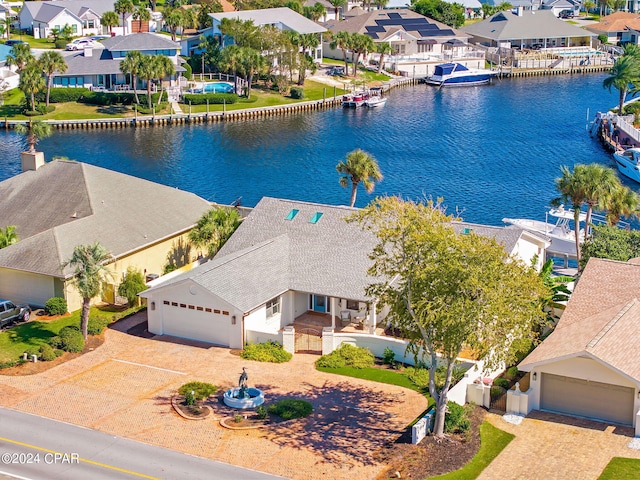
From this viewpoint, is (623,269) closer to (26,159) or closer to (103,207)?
(103,207)

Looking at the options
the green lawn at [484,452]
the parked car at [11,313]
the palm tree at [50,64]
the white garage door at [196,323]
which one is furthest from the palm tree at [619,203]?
the palm tree at [50,64]

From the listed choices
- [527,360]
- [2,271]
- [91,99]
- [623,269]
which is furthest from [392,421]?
[91,99]

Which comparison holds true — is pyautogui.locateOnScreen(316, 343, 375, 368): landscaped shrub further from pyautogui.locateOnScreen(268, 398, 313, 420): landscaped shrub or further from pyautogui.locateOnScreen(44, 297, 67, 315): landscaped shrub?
pyautogui.locateOnScreen(44, 297, 67, 315): landscaped shrub

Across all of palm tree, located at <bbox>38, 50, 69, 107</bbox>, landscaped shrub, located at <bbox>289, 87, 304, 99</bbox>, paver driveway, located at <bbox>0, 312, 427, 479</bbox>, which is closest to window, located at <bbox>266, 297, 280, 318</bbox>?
paver driveway, located at <bbox>0, 312, 427, 479</bbox>

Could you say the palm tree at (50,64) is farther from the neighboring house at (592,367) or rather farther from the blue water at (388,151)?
the neighboring house at (592,367)

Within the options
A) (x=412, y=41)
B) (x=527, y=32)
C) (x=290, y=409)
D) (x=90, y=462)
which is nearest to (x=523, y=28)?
(x=527, y=32)

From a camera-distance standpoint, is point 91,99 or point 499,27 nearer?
Answer: point 91,99
